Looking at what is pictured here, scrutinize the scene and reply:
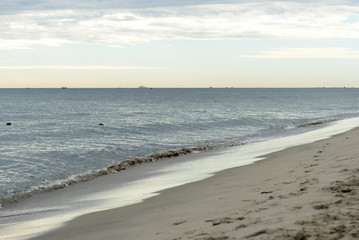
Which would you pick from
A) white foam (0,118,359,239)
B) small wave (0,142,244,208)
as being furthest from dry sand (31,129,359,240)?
small wave (0,142,244,208)

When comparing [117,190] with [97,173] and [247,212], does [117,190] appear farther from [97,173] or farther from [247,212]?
[247,212]

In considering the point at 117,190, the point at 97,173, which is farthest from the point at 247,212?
the point at 97,173

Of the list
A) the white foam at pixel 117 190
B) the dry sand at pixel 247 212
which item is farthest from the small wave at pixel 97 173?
the dry sand at pixel 247 212

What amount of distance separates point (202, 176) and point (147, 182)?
1.93 m

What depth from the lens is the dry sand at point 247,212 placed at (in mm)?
6070

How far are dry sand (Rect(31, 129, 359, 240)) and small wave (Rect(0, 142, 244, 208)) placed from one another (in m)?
4.54

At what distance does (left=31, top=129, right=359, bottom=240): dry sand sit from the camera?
19.9ft

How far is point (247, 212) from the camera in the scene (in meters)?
7.47

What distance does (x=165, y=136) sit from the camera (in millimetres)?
32312

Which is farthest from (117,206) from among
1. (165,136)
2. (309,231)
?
(165,136)

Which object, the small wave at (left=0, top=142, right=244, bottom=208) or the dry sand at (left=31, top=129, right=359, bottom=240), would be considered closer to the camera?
the dry sand at (left=31, top=129, right=359, bottom=240)

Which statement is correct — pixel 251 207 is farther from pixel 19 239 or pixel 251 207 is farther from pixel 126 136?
pixel 126 136

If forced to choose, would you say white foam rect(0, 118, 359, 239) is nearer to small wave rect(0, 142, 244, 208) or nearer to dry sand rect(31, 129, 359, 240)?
small wave rect(0, 142, 244, 208)

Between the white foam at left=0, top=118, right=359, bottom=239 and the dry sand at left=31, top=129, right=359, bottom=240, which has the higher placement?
the dry sand at left=31, top=129, right=359, bottom=240
